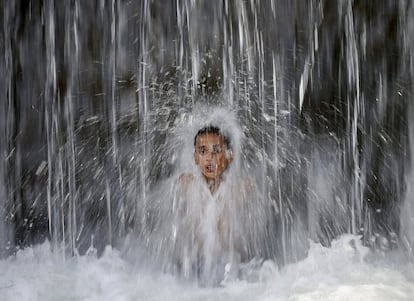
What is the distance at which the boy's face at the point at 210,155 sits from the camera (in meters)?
5.02

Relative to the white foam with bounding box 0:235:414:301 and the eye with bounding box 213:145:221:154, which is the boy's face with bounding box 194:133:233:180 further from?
the white foam with bounding box 0:235:414:301

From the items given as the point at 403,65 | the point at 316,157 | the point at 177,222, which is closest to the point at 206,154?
the point at 177,222

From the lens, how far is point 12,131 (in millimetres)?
6285

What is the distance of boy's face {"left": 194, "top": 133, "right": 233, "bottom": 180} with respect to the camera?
16.5ft

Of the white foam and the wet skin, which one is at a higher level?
the wet skin

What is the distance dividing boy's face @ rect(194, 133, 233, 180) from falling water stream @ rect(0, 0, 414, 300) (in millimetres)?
507

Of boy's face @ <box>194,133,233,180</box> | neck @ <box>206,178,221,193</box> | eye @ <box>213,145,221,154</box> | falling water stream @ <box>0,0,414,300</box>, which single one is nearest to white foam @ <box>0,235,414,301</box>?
falling water stream @ <box>0,0,414,300</box>

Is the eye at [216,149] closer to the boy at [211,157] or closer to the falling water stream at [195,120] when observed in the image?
the boy at [211,157]

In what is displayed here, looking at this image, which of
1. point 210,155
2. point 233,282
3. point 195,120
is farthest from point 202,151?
point 195,120

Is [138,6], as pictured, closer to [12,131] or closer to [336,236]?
[12,131]

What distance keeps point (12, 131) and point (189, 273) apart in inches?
107

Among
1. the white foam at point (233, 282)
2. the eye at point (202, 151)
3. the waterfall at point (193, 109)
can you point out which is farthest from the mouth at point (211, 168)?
the waterfall at point (193, 109)

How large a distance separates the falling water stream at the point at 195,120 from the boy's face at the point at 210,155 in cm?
51

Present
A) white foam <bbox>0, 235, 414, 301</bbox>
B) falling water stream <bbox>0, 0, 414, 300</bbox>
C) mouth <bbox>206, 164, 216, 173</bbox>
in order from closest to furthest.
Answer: white foam <bbox>0, 235, 414, 301</bbox>, mouth <bbox>206, 164, 216, 173</bbox>, falling water stream <bbox>0, 0, 414, 300</bbox>
